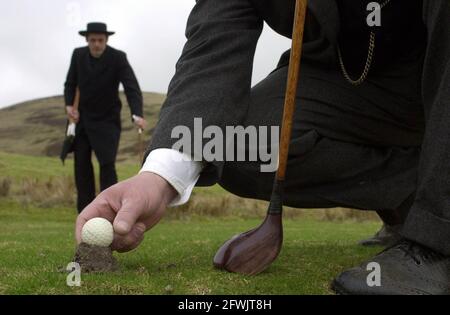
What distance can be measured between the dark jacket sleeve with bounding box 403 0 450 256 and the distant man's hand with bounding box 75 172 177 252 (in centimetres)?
93

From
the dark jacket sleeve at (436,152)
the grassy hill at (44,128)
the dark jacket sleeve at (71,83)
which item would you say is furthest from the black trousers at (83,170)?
the grassy hill at (44,128)

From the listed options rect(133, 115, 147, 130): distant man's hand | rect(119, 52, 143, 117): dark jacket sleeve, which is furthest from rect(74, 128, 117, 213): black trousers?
rect(119, 52, 143, 117): dark jacket sleeve

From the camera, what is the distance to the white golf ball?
246 centimetres

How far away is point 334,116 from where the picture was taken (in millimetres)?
3334

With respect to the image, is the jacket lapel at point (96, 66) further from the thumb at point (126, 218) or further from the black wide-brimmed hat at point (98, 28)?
the thumb at point (126, 218)

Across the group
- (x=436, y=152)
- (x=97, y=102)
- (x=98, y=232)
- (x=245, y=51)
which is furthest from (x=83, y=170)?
(x=436, y=152)

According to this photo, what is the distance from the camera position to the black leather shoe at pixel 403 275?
2254mm

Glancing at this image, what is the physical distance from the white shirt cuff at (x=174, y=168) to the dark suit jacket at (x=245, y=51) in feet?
0.18

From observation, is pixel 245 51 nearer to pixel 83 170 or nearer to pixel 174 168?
pixel 174 168

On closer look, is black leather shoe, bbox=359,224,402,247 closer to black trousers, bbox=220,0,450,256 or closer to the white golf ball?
black trousers, bbox=220,0,450,256
